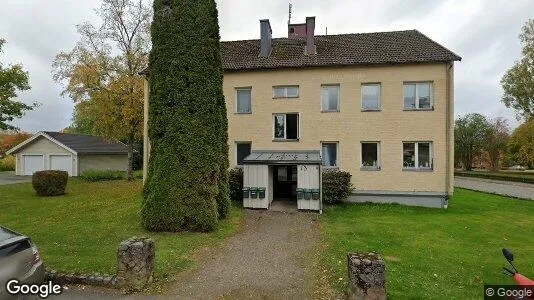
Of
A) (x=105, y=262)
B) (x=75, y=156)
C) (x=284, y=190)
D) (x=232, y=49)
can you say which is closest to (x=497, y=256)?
(x=105, y=262)

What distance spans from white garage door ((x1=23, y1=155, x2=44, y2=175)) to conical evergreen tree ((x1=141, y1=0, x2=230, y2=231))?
29591 mm

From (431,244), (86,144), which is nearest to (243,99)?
(431,244)

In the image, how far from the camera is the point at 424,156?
55.3ft

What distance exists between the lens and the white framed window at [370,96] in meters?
17.3

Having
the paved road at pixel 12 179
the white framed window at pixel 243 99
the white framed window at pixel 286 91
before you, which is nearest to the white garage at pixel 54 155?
the paved road at pixel 12 179

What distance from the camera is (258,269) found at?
741cm

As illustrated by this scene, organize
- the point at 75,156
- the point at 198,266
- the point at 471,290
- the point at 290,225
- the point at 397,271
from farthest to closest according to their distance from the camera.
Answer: the point at 75,156 → the point at 290,225 → the point at 198,266 → the point at 397,271 → the point at 471,290

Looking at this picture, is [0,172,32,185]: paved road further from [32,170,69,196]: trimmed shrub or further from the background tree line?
the background tree line

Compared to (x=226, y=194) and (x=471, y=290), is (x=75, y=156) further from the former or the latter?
(x=471, y=290)

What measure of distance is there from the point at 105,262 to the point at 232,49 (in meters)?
16.3

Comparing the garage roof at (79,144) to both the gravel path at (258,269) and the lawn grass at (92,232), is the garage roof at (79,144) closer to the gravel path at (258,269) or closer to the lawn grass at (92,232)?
the lawn grass at (92,232)

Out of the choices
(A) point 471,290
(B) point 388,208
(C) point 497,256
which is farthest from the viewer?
(B) point 388,208

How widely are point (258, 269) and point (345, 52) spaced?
1448 cm

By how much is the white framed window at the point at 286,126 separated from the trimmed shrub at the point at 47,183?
43.9 feet
